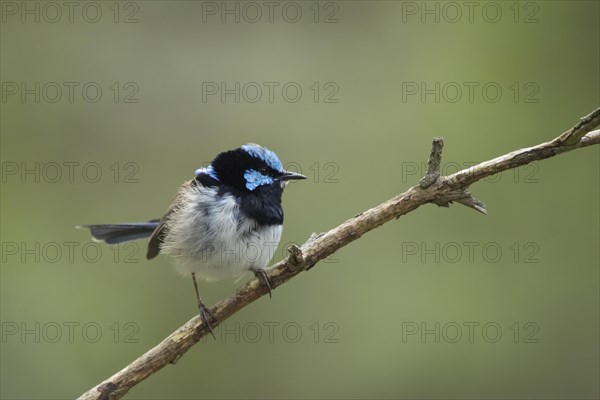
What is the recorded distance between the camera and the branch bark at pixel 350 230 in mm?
3555

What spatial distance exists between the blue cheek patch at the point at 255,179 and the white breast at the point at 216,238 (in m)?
0.16

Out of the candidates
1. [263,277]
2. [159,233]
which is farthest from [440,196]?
[159,233]

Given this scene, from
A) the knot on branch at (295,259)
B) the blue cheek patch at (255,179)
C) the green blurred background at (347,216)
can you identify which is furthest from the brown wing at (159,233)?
the green blurred background at (347,216)

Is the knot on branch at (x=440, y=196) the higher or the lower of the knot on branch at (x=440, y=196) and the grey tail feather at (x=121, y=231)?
the higher

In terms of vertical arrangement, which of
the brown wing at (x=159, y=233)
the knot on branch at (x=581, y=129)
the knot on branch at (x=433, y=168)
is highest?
the knot on branch at (x=581, y=129)

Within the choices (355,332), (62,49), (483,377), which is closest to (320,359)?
(355,332)

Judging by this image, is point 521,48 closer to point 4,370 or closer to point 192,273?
point 192,273

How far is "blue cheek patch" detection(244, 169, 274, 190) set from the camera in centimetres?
468

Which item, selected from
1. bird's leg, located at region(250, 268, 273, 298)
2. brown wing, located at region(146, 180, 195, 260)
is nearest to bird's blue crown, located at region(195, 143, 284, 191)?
brown wing, located at region(146, 180, 195, 260)

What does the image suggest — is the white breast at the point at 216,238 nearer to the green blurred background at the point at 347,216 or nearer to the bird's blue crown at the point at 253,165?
the bird's blue crown at the point at 253,165

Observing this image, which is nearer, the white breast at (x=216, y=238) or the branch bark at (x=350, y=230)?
the branch bark at (x=350, y=230)

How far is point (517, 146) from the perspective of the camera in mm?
6906

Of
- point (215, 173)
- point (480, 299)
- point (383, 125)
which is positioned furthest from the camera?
point (383, 125)

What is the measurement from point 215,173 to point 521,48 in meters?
3.98
